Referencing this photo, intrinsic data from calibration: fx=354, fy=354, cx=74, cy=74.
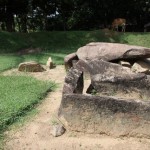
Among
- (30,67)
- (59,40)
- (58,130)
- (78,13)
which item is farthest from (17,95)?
(78,13)

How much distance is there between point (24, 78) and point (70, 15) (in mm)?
12872

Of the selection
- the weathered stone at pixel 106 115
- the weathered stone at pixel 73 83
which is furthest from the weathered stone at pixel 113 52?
the weathered stone at pixel 106 115

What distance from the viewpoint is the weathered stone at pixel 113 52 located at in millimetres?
9211

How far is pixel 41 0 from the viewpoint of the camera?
1922 centimetres

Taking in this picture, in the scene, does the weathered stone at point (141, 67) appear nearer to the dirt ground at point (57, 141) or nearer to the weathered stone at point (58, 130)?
the dirt ground at point (57, 141)

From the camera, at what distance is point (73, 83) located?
6242 millimetres

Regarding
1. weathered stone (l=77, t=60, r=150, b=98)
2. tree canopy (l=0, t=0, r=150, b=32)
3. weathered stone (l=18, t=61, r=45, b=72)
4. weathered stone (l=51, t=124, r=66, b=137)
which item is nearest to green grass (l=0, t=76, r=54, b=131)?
weathered stone (l=51, t=124, r=66, b=137)

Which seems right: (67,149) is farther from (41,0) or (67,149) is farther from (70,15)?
(70,15)

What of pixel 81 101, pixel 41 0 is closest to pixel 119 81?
pixel 81 101

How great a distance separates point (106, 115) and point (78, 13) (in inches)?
646

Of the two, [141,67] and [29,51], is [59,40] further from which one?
[141,67]

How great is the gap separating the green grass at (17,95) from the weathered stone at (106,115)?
0.97 metres

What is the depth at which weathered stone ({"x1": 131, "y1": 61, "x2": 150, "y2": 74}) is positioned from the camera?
30.0ft

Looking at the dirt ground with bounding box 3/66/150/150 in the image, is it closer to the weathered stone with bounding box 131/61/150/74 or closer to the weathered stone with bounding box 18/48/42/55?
the weathered stone with bounding box 131/61/150/74
